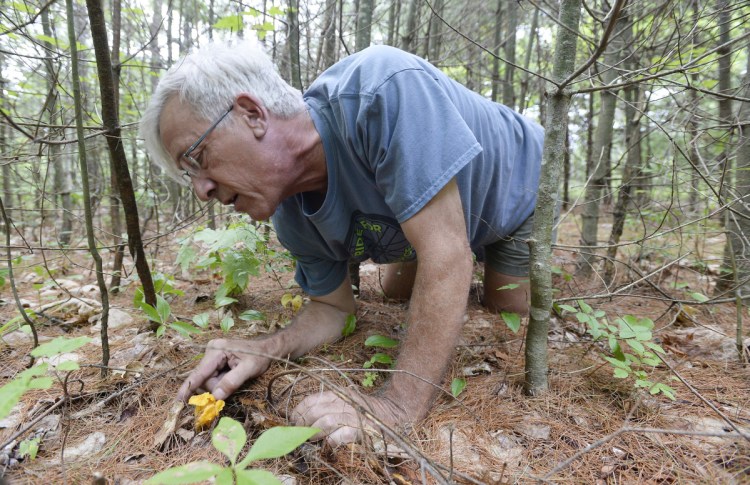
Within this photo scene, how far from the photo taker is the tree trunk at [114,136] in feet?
6.15

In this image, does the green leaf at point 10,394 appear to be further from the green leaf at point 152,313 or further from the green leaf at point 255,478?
the green leaf at point 152,313

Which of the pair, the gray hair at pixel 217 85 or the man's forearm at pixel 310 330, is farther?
the man's forearm at pixel 310 330

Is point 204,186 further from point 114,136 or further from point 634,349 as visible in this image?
point 634,349

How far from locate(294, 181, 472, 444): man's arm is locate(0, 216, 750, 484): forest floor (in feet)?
0.36

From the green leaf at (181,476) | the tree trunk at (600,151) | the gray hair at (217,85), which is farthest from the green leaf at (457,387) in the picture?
the tree trunk at (600,151)

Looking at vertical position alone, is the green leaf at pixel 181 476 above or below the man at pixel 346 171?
below

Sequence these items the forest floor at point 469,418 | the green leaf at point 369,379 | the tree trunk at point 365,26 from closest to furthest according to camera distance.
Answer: the forest floor at point 469,418, the green leaf at point 369,379, the tree trunk at point 365,26

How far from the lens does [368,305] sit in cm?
303

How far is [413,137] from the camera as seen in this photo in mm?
1650

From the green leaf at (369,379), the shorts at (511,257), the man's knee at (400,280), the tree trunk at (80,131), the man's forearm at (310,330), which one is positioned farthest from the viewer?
the man's knee at (400,280)

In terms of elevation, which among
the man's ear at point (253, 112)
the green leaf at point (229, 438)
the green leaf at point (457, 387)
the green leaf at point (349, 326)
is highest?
the man's ear at point (253, 112)

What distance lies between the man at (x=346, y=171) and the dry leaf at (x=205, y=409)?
11cm

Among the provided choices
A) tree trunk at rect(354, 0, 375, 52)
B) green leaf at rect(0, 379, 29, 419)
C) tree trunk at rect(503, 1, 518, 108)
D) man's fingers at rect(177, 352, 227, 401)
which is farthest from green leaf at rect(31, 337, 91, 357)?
tree trunk at rect(503, 1, 518, 108)

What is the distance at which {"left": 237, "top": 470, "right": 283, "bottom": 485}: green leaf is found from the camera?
0.88m
